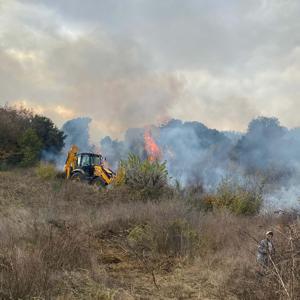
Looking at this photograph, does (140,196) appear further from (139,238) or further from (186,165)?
(186,165)

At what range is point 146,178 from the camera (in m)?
22.4

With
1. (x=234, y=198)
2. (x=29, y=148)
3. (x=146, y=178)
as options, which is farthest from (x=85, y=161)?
(x=234, y=198)

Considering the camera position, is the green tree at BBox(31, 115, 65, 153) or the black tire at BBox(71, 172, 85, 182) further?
the green tree at BBox(31, 115, 65, 153)

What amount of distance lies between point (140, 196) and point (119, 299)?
14.7 meters

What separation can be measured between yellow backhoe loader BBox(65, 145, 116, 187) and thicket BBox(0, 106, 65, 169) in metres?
6.53

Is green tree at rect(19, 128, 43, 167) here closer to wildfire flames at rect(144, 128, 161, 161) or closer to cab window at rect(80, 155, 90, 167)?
cab window at rect(80, 155, 90, 167)

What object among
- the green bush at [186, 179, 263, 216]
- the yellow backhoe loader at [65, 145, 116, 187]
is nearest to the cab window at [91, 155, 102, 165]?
the yellow backhoe loader at [65, 145, 116, 187]

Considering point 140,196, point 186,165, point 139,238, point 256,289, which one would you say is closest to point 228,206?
point 140,196

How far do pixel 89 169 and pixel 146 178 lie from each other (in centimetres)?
666

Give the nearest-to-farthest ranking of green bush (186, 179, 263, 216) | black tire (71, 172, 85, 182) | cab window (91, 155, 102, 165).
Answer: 1. green bush (186, 179, 263, 216)
2. black tire (71, 172, 85, 182)
3. cab window (91, 155, 102, 165)

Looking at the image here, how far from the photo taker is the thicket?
35000mm

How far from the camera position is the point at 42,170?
97.5 feet

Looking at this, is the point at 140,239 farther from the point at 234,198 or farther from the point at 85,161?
the point at 85,161

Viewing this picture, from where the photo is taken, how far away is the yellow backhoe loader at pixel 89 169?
1054 inches
